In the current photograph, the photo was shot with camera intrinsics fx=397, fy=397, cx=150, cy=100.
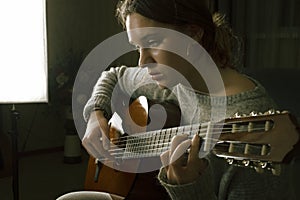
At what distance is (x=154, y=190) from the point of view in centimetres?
115

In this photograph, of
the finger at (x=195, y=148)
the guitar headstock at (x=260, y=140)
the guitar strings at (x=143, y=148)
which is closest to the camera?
the guitar headstock at (x=260, y=140)

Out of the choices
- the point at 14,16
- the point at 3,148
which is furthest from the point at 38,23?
the point at 3,148

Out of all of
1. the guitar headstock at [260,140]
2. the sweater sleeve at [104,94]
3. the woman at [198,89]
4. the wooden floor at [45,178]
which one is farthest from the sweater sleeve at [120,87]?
the wooden floor at [45,178]

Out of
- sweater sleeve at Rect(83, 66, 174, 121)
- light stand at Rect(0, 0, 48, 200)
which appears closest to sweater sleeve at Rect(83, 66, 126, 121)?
sweater sleeve at Rect(83, 66, 174, 121)

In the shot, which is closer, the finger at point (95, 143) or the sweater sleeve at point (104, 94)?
the finger at point (95, 143)

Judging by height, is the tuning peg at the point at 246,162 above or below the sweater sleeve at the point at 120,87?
above

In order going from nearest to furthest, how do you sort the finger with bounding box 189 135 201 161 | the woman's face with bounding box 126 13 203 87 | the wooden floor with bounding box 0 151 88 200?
the finger with bounding box 189 135 201 161, the woman's face with bounding box 126 13 203 87, the wooden floor with bounding box 0 151 88 200

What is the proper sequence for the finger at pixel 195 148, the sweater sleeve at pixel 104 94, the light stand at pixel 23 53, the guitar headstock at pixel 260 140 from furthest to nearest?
1. the light stand at pixel 23 53
2. the sweater sleeve at pixel 104 94
3. the finger at pixel 195 148
4. the guitar headstock at pixel 260 140

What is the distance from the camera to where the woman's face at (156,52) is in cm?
89

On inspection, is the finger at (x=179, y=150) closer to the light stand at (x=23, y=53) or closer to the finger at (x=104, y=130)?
the finger at (x=104, y=130)

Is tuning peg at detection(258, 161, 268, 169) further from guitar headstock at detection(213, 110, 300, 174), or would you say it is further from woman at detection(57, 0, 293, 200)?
woman at detection(57, 0, 293, 200)

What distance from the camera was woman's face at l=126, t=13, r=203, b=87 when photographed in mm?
887

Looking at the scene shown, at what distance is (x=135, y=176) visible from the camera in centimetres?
116

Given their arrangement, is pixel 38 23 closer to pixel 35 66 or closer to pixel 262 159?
pixel 35 66
